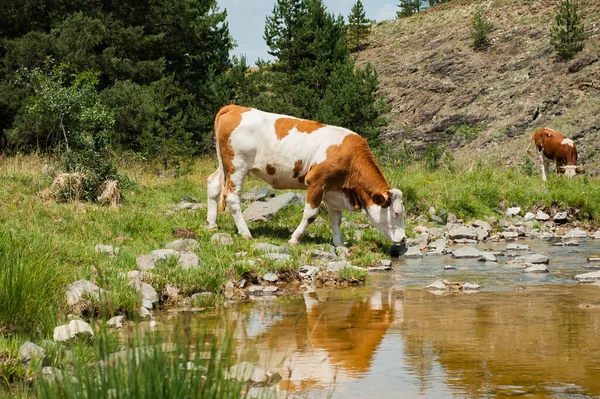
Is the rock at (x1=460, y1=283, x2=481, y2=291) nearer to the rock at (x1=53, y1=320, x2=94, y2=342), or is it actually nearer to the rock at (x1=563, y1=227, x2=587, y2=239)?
the rock at (x1=53, y1=320, x2=94, y2=342)

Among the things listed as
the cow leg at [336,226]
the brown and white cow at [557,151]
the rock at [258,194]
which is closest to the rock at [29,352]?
the cow leg at [336,226]

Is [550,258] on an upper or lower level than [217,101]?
lower

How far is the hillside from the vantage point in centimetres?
4066

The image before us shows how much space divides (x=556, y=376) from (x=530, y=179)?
16.0 m

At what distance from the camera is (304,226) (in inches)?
440

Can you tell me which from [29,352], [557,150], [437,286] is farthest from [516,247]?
[557,150]

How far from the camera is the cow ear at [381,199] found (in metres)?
11.2

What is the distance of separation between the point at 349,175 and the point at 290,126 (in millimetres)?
1222

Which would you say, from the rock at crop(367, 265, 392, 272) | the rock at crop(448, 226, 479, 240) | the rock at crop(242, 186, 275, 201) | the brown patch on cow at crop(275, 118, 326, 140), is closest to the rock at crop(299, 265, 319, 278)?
the rock at crop(367, 265, 392, 272)

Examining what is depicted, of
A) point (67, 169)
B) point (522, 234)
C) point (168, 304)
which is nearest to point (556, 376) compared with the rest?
point (168, 304)

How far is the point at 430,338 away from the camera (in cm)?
596

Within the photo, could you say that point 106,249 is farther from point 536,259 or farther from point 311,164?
point 536,259

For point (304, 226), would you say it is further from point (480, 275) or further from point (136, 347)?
point (136, 347)

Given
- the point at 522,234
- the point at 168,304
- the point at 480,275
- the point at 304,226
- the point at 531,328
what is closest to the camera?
the point at 531,328
